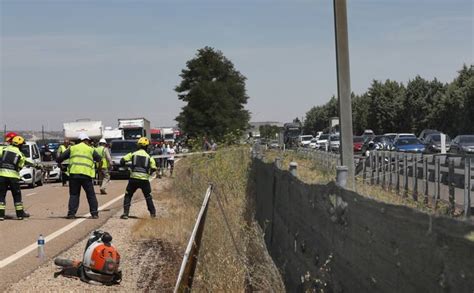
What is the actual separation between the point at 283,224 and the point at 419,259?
413cm

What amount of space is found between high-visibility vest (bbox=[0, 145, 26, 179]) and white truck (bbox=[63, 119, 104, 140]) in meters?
26.0

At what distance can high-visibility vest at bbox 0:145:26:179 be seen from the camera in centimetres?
1405

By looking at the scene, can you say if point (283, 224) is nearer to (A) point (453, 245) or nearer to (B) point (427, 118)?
(A) point (453, 245)

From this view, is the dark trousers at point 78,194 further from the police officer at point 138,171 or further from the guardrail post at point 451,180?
the guardrail post at point 451,180

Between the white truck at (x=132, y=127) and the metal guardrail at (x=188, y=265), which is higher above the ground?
the white truck at (x=132, y=127)

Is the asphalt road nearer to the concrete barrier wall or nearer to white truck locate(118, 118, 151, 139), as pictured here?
the concrete barrier wall

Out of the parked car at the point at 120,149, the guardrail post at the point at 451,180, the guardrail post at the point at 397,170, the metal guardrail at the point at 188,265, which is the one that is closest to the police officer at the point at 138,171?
the guardrail post at the point at 451,180

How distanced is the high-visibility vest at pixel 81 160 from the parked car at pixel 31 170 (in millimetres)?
12117

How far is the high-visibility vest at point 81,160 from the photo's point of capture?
46.2ft

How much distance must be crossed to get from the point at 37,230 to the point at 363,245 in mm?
9564

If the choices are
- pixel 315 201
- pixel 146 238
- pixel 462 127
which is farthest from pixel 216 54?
pixel 315 201

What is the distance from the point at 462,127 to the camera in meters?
61.0

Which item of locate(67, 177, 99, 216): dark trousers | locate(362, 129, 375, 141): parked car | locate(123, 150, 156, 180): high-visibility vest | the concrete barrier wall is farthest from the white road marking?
locate(362, 129, 375, 141): parked car

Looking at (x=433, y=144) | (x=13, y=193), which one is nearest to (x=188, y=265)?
(x=13, y=193)
